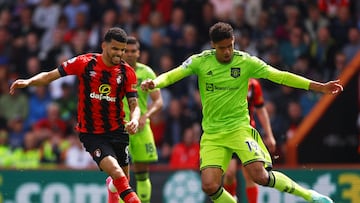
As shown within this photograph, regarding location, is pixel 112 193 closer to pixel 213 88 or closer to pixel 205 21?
pixel 213 88

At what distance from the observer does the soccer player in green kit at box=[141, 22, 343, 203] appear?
1285 cm

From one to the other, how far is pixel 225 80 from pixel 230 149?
0.84 metres

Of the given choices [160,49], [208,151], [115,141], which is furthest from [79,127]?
[160,49]

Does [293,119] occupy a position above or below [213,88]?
below

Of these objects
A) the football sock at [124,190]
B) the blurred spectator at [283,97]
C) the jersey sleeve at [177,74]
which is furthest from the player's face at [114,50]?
the blurred spectator at [283,97]

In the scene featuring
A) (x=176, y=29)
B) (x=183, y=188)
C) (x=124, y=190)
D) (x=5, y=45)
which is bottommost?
(x=183, y=188)

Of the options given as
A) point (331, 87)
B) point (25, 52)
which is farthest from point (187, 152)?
point (331, 87)

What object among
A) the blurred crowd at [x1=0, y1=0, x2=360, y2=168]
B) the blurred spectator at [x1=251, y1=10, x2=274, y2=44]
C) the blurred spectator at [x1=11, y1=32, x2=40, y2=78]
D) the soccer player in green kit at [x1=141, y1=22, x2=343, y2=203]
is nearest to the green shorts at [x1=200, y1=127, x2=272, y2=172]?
the soccer player in green kit at [x1=141, y1=22, x2=343, y2=203]

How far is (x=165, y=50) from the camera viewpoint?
2100 centimetres

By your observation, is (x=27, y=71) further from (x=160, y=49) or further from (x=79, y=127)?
(x=79, y=127)

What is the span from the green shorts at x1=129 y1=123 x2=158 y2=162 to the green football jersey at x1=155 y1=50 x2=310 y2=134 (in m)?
2.03

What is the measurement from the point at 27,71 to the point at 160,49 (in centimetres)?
280

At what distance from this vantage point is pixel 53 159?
19969 mm

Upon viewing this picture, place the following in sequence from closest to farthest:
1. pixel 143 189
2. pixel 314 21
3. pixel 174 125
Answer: pixel 143 189, pixel 174 125, pixel 314 21
